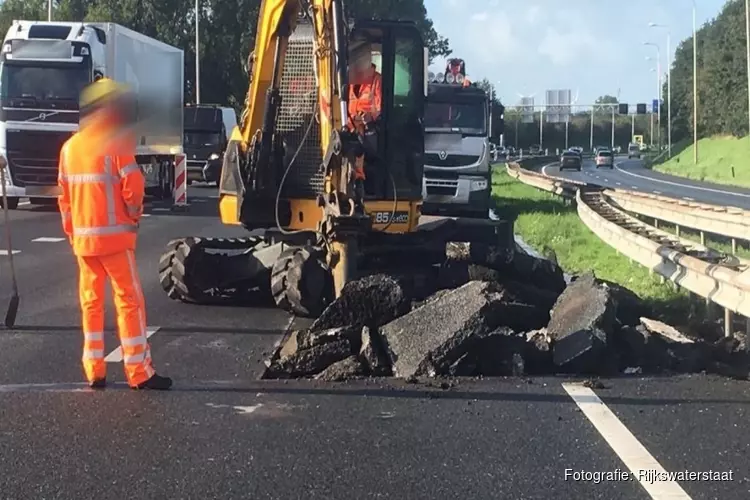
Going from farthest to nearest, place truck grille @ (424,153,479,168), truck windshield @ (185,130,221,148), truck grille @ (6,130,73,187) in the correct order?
truck windshield @ (185,130,221,148), truck grille @ (6,130,73,187), truck grille @ (424,153,479,168)

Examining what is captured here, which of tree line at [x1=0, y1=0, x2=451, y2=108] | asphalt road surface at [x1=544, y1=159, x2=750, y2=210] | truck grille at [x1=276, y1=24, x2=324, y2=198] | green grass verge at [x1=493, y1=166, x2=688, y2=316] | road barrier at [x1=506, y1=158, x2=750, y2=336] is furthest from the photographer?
tree line at [x1=0, y1=0, x2=451, y2=108]

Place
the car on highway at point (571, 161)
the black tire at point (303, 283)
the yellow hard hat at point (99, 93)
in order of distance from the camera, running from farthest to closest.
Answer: the car on highway at point (571, 161)
the black tire at point (303, 283)
the yellow hard hat at point (99, 93)

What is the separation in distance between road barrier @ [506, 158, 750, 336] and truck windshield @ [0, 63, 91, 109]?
434 inches

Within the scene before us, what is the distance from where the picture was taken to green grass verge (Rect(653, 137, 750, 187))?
65806 millimetres

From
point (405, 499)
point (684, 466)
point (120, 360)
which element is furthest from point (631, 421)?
point (120, 360)

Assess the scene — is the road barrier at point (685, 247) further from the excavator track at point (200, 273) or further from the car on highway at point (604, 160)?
the car on highway at point (604, 160)

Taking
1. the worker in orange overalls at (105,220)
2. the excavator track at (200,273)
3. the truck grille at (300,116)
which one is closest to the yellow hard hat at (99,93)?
the worker in orange overalls at (105,220)

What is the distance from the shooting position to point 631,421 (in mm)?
6496

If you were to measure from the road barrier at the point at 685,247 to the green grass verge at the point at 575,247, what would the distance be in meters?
0.38

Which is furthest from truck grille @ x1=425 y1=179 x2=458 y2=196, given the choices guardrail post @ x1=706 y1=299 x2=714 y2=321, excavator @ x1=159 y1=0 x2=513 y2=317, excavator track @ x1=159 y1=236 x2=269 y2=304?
guardrail post @ x1=706 y1=299 x2=714 y2=321

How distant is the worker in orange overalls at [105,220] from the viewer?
23.6 feet

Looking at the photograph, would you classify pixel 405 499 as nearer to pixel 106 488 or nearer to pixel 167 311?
pixel 106 488

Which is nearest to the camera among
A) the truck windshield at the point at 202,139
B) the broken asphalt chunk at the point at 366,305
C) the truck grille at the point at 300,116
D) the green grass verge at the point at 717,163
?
the broken asphalt chunk at the point at 366,305

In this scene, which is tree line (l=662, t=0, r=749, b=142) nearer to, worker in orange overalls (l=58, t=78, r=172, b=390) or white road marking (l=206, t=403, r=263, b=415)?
worker in orange overalls (l=58, t=78, r=172, b=390)
